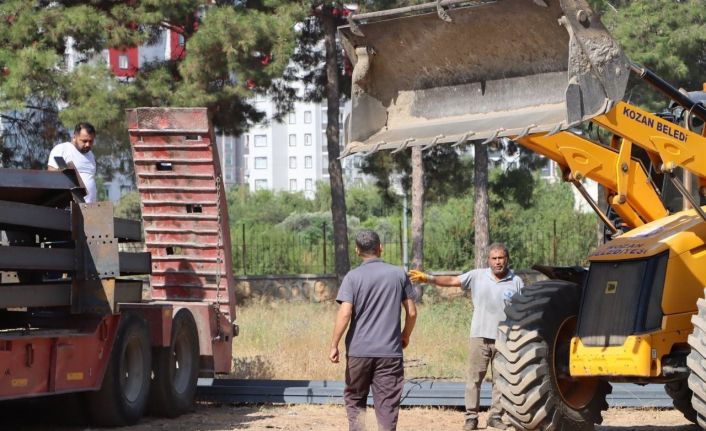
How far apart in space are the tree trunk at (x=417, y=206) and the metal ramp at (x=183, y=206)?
11.7 metres

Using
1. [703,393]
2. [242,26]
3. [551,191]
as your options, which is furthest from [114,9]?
[551,191]

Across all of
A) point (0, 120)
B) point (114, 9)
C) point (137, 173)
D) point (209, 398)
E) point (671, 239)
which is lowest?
point (209, 398)

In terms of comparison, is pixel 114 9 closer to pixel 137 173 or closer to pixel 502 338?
pixel 137 173

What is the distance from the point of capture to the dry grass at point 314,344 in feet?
50.7

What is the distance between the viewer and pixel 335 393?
13.2 m

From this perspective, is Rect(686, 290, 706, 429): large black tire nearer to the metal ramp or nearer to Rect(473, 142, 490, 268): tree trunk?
the metal ramp

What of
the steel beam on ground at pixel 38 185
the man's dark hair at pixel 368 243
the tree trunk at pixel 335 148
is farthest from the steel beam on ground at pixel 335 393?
the tree trunk at pixel 335 148

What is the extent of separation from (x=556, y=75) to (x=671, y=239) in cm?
163

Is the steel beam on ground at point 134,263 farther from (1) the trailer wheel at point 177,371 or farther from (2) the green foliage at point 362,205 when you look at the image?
(2) the green foliage at point 362,205

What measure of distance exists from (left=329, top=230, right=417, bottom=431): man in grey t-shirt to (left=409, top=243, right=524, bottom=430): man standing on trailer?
2.58 meters

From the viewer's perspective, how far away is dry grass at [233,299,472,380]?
15461 mm

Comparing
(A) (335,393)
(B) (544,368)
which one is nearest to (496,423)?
(B) (544,368)

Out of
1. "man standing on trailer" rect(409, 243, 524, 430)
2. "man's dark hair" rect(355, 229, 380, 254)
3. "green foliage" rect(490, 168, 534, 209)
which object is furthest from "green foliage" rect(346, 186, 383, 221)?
"man's dark hair" rect(355, 229, 380, 254)

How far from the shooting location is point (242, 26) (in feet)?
72.9
